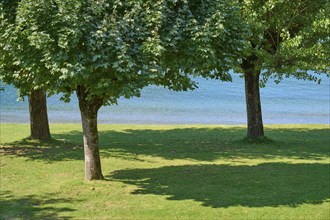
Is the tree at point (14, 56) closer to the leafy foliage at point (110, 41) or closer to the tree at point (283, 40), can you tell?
the leafy foliage at point (110, 41)

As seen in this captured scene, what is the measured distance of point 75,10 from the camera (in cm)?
1475

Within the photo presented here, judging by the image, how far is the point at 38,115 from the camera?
1053 inches

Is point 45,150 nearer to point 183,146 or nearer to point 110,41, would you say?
point 183,146

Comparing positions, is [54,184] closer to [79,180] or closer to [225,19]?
[79,180]

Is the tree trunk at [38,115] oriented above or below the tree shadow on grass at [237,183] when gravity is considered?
above

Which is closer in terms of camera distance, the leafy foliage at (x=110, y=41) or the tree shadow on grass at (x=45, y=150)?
the leafy foliage at (x=110, y=41)

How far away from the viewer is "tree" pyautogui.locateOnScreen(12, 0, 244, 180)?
47.7 feet

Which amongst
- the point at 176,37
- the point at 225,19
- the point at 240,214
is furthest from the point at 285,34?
the point at 240,214

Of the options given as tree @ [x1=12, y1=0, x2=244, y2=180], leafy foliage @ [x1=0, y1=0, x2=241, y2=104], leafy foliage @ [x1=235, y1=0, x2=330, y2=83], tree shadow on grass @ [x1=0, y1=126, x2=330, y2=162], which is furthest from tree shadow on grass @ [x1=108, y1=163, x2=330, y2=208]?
leafy foliage @ [x1=235, y1=0, x2=330, y2=83]

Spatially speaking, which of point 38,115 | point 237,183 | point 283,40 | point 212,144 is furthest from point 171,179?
point 283,40

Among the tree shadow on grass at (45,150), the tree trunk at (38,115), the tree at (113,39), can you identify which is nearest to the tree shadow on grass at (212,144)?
the tree shadow on grass at (45,150)

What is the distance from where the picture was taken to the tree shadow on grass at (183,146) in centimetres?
2433

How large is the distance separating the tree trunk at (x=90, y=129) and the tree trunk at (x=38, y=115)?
9.67 metres

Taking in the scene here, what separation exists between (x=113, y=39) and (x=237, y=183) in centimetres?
722
